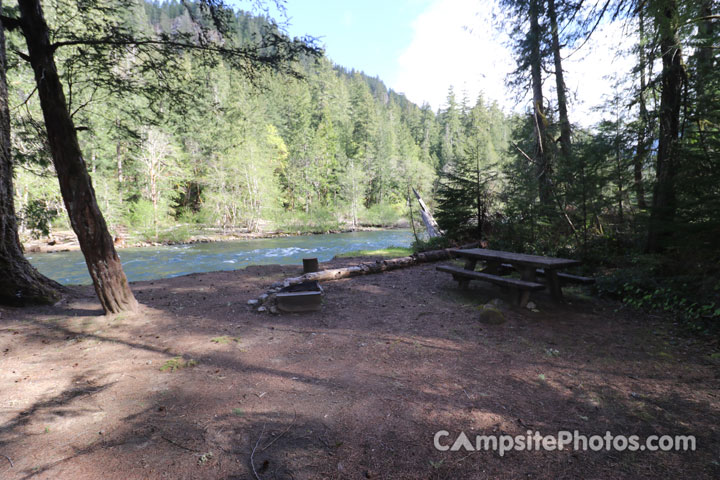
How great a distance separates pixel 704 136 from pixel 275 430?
22.7 ft

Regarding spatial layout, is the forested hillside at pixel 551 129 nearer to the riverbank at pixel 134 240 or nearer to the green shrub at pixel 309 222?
the riverbank at pixel 134 240

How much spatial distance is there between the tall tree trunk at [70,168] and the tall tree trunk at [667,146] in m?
8.82

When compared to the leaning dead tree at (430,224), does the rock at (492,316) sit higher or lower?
lower

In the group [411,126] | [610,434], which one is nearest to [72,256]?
[610,434]

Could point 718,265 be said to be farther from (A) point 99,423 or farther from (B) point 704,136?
(A) point 99,423

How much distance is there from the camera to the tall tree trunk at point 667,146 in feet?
16.9

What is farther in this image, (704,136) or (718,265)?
(704,136)

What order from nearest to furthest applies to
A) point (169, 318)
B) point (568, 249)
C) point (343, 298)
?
point (169, 318) < point (343, 298) < point (568, 249)

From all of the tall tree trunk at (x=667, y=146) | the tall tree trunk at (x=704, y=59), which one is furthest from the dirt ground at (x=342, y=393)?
the tall tree trunk at (x=704, y=59)

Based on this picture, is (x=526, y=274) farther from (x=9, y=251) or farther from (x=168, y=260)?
(x=168, y=260)

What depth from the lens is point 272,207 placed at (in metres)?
31.9

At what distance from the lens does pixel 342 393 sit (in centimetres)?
304

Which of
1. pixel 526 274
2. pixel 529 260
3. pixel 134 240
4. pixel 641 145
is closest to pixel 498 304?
pixel 526 274

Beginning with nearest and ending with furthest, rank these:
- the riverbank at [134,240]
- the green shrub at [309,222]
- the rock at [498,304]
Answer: the rock at [498,304], the riverbank at [134,240], the green shrub at [309,222]
